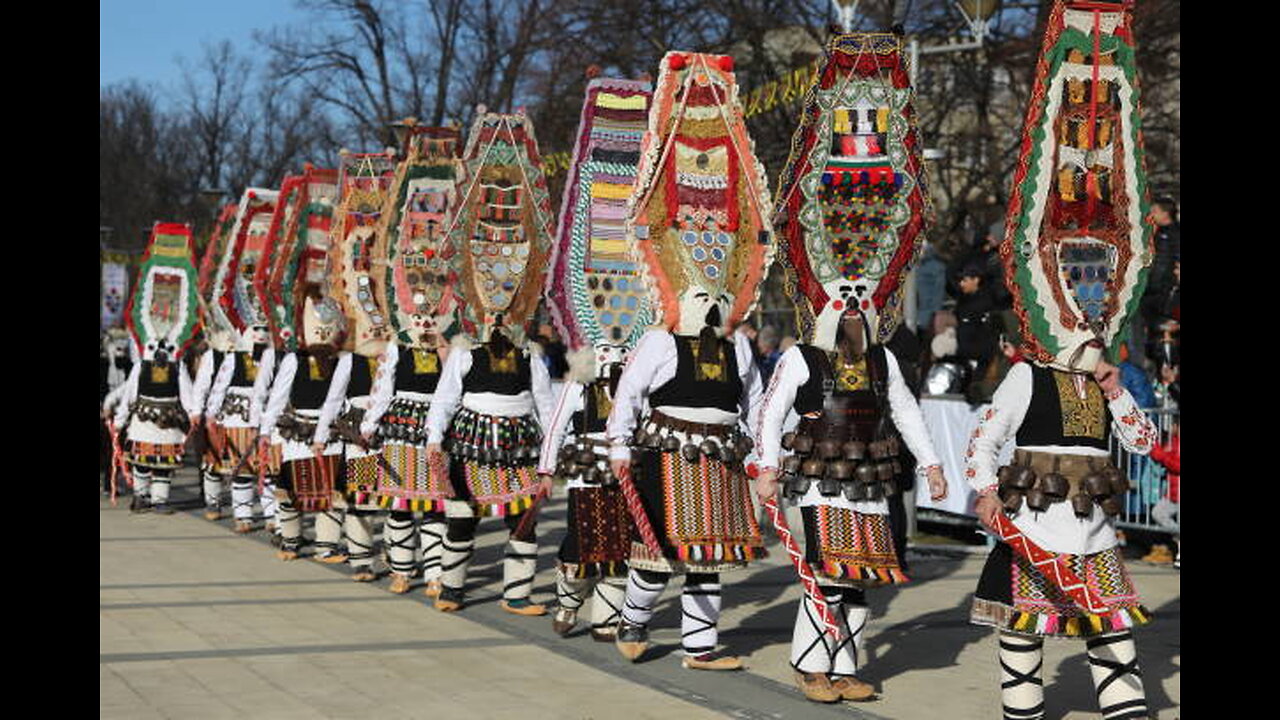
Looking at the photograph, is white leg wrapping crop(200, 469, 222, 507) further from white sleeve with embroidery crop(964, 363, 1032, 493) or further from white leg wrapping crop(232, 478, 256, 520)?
white sleeve with embroidery crop(964, 363, 1032, 493)

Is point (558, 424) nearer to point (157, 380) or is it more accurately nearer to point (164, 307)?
point (157, 380)

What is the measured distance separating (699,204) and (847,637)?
2420 mm

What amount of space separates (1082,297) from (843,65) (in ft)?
6.75

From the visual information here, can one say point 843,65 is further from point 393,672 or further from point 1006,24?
point 1006,24

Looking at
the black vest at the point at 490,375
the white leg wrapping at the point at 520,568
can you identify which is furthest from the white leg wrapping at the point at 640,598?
the black vest at the point at 490,375

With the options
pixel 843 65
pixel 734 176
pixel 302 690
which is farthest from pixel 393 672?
pixel 843 65

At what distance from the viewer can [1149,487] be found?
1320 centimetres

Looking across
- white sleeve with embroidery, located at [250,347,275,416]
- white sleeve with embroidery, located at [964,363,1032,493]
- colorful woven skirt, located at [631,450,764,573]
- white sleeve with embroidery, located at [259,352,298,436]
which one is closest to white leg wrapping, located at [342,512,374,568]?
white sleeve with embroidery, located at [259,352,298,436]

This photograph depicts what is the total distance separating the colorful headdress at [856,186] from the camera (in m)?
8.23

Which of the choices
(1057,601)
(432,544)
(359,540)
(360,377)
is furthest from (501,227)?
(1057,601)

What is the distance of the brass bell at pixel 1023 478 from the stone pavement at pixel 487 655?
1348mm

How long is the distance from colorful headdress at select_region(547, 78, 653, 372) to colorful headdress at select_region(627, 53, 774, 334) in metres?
0.67

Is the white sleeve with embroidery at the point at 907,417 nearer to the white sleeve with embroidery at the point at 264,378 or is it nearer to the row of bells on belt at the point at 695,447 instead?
the row of bells on belt at the point at 695,447
